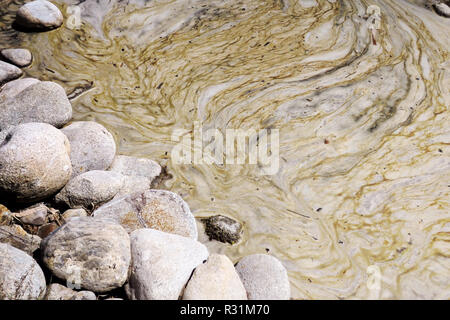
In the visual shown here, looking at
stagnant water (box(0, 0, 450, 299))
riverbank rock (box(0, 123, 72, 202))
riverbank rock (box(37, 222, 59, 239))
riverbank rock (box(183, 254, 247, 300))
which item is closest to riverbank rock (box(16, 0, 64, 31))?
stagnant water (box(0, 0, 450, 299))

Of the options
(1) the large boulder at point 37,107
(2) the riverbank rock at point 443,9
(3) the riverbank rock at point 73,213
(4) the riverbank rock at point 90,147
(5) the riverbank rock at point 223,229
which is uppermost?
(2) the riverbank rock at point 443,9

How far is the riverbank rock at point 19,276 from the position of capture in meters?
1.97

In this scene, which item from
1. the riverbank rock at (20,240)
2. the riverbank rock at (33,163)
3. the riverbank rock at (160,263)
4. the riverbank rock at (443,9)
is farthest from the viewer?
the riverbank rock at (443,9)

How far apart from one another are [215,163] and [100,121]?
3.02ft

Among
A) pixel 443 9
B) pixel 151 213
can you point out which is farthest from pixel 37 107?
pixel 443 9

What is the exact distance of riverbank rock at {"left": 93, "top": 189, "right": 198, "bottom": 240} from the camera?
244 centimetres

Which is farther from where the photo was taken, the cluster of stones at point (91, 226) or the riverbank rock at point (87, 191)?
the riverbank rock at point (87, 191)

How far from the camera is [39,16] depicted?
3.79 meters

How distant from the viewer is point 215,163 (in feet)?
9.77

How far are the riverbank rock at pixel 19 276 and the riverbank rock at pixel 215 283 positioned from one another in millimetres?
673

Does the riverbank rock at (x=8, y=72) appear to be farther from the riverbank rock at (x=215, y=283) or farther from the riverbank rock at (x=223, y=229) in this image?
the riverbank rock at (x=215, y=283)

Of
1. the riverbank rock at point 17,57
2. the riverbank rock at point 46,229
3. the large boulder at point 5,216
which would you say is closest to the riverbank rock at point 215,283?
the riverbank rock at point 46,229

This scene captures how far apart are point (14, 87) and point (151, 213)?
59.3 inches
